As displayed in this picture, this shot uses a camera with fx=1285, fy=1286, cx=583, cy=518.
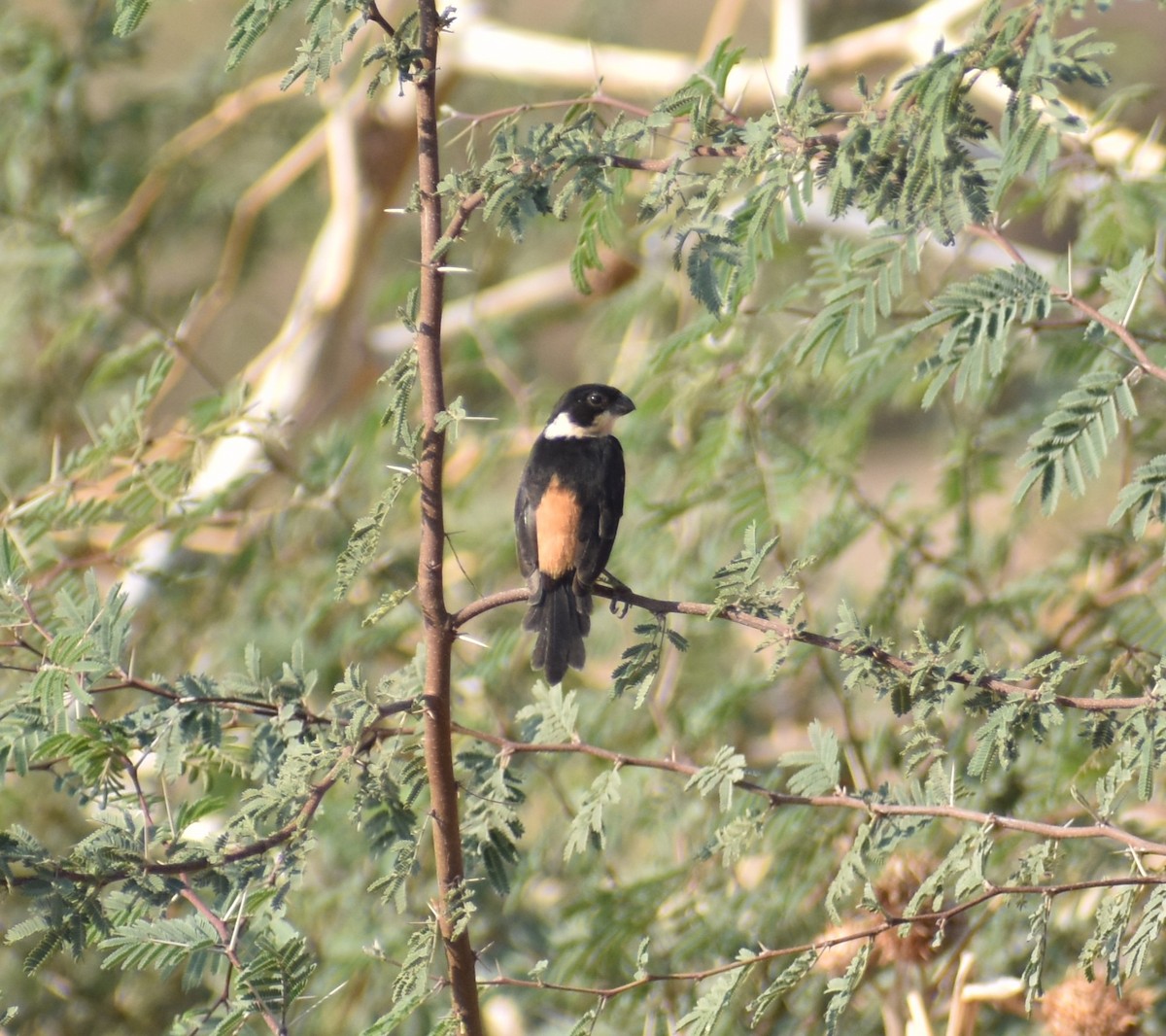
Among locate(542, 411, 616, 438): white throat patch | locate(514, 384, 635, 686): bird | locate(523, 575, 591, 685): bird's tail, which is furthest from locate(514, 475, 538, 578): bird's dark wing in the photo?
locate(542, 411, 616, 438): white throat patch

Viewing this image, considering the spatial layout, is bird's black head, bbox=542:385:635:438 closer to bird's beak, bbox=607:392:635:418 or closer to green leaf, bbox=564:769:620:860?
bird's beak, bbox=607:392:635:418

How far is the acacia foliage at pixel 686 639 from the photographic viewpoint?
5.82ft

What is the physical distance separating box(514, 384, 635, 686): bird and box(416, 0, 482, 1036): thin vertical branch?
688 millimetres

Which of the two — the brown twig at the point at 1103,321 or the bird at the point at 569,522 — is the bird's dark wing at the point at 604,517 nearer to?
the bird at the point at 569,522

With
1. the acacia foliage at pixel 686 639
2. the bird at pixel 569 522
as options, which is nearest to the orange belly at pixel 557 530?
the bird at pixel 569 522

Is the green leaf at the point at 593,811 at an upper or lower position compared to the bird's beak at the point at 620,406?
upper

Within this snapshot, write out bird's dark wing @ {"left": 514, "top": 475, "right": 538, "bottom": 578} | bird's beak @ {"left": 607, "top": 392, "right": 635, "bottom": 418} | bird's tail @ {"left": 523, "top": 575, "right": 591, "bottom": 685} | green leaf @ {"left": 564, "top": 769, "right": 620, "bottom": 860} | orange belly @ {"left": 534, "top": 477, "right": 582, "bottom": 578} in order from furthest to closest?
1. bird's beak @ {"left": 607, "top": 392, "right": 635, "bottom": 418}
2. bird's dark wing @ {"left": 514, "top": 475, "right": 538, "bottom": 578}
3. orange belly @ {"left": 534, "top": 477, "right": 582, "bottom": 578}
4. bird's tail @ {"left": 523, "top": 575, "right": 591, "bottom": 685}
5. green leaf @ {"left": 564, "top": 769, "right": 620, "bottom": 860}

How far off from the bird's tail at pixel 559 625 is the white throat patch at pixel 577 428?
0.59m

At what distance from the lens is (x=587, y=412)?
338 cm

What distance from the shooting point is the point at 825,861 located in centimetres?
313


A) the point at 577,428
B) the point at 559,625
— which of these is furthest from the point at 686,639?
the point at 559,625

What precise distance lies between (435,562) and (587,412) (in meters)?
1.58

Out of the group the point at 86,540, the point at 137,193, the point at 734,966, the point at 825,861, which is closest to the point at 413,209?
the point at 734,966

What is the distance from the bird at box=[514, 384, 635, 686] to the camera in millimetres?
2748
